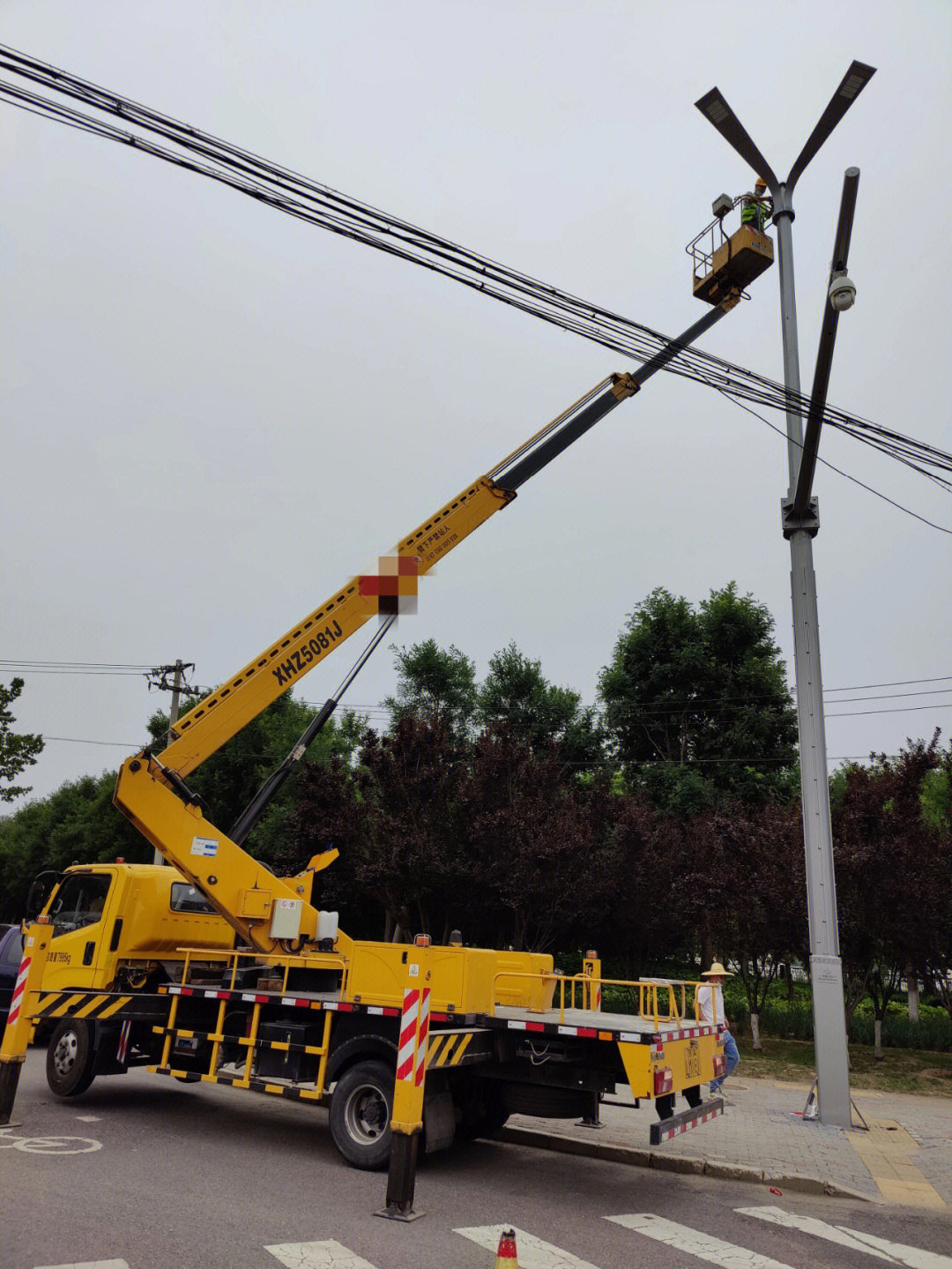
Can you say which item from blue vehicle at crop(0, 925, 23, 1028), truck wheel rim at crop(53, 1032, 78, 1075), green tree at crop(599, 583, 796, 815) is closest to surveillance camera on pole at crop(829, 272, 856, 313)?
truck wheel rim at crop(53, 1032, 78, 1075)

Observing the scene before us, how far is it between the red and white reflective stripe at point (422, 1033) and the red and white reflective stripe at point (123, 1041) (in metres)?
4.15

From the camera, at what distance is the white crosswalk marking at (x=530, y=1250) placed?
5.35 m

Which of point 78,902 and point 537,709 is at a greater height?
point 537,709

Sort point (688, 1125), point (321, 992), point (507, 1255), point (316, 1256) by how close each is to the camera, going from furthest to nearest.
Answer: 1. point (321, 992)
2. point (688, 1125)
3. point (316, 1256)
4. point (507, 1255)

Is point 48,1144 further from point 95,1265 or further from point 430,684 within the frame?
point 430,684

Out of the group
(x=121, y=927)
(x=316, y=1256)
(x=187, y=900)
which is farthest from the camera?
(x=187, y=900)

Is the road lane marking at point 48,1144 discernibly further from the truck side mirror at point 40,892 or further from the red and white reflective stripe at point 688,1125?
the red and white reflective stripe at point 688,1125

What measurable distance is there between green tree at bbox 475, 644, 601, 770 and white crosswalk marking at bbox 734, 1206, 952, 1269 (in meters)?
25.3

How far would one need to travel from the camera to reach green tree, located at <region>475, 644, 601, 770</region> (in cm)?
3338

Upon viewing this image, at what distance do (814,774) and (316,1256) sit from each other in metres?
8.37

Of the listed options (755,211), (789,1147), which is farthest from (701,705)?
(789,1147)

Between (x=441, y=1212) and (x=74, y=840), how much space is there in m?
45.1

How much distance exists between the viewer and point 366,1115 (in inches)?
302

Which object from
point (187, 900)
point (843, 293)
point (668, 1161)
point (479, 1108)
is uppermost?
point (843, 293)
